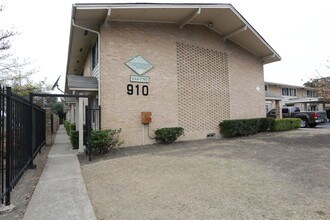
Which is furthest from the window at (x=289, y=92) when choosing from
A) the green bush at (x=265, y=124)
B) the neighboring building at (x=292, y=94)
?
the green bush at (x=265, y=124)

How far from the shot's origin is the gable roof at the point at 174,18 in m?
9.93

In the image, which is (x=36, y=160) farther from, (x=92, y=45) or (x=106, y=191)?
(x=92, y=45)

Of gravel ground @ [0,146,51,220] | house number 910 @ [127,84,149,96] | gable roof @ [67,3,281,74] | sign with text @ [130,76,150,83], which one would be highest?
gable roof @ [67,3,281,74]

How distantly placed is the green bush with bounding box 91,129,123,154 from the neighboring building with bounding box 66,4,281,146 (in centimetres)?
68

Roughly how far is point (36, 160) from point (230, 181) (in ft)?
23.1

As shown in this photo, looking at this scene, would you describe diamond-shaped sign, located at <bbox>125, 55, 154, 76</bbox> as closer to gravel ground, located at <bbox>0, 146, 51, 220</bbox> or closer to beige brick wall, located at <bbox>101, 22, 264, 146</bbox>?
beige brick wall, located at <bbox>101, 22, 264, 146</bbox>

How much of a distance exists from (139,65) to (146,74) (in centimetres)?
51

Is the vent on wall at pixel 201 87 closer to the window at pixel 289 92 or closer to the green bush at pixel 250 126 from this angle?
the green bush at pixel 250 126

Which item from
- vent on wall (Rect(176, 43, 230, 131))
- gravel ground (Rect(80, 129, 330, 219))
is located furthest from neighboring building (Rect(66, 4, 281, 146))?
gravel ground (Rect(80, 129, 330, 219))

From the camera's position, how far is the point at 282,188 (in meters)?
4.69

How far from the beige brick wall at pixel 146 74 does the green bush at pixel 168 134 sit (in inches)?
15.4

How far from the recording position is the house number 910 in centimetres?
1085

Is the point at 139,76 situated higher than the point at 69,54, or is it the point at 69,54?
the point at 69,54

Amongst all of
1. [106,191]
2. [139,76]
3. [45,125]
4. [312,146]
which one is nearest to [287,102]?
[312,146]
